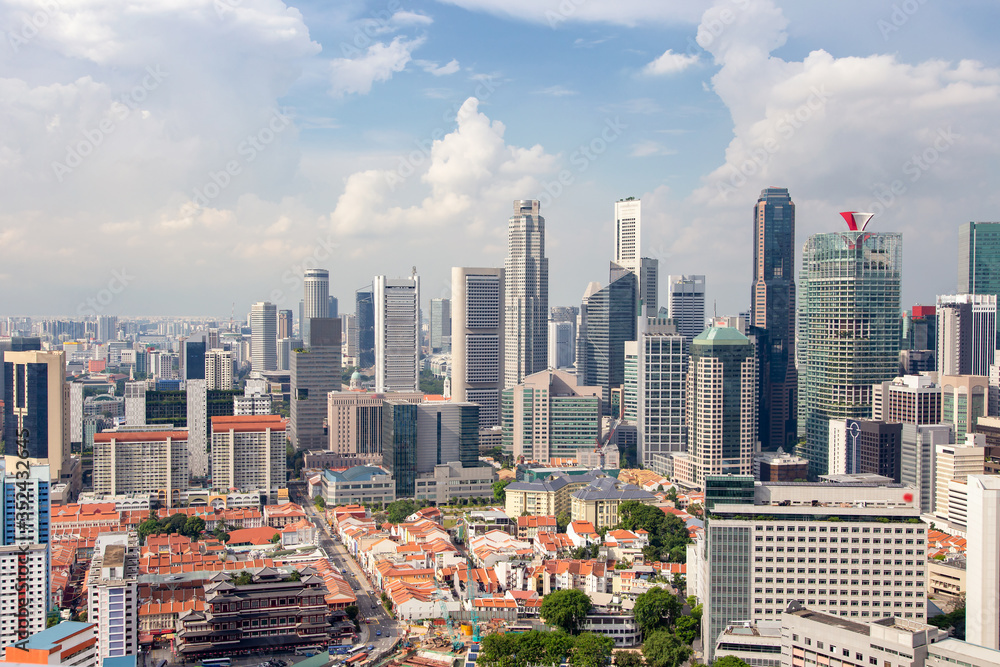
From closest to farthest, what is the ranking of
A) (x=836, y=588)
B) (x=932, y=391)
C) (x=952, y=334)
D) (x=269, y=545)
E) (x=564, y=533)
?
(x=836, y=588), (x=269, y=545), (x=564, y=533), (x=932, y=391), (x=952, y=334)

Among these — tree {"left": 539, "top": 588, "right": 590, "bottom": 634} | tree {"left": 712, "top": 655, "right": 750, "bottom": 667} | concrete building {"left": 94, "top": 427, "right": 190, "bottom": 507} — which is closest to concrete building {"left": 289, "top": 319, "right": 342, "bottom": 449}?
concrete building {"left": 94, "top": 427, "right": 190, "bottom": 507}

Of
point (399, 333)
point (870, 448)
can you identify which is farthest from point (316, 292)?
point (870, 448)

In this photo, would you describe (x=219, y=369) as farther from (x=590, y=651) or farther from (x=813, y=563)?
(x=813, y=563)

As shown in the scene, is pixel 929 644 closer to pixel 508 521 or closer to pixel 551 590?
pixel 551 590

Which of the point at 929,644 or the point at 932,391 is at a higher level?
the point at 932,391

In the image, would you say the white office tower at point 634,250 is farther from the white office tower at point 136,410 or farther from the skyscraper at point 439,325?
the skyscraper at point 439,325

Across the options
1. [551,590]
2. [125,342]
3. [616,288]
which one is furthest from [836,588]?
[125,342]

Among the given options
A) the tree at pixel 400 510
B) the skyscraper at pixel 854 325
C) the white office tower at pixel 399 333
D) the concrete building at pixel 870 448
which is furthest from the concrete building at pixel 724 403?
the white office tower at pixel 399 333
